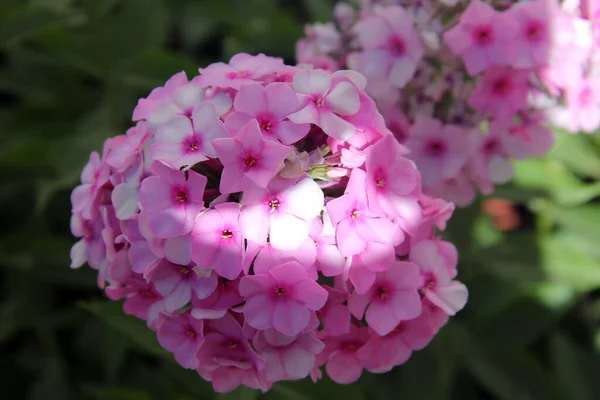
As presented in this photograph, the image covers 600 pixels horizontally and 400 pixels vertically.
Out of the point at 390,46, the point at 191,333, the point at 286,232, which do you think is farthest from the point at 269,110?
the point at 390,46

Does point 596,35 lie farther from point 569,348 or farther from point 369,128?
point 569,348

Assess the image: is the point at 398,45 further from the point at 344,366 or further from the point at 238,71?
the point at 344,366

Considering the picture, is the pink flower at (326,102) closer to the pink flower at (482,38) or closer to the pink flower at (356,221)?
the pink flower at (356,221)

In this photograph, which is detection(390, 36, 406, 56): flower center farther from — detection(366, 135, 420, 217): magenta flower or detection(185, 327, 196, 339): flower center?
detection(185, 327, 196, 339): flower center

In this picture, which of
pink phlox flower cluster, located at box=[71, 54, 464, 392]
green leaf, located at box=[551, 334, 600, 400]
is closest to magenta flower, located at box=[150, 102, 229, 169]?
pink phlox flower cluster, located at box=[71, 54, 464, 392]

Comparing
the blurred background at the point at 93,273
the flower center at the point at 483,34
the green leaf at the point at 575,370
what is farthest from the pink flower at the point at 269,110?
the green leaf at the point at 575,370

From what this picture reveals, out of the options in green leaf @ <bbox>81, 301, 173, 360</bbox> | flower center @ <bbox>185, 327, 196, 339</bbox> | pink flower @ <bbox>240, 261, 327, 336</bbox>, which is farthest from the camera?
green leaf @ <bbox>81, 301, 173, 360</bbox>
